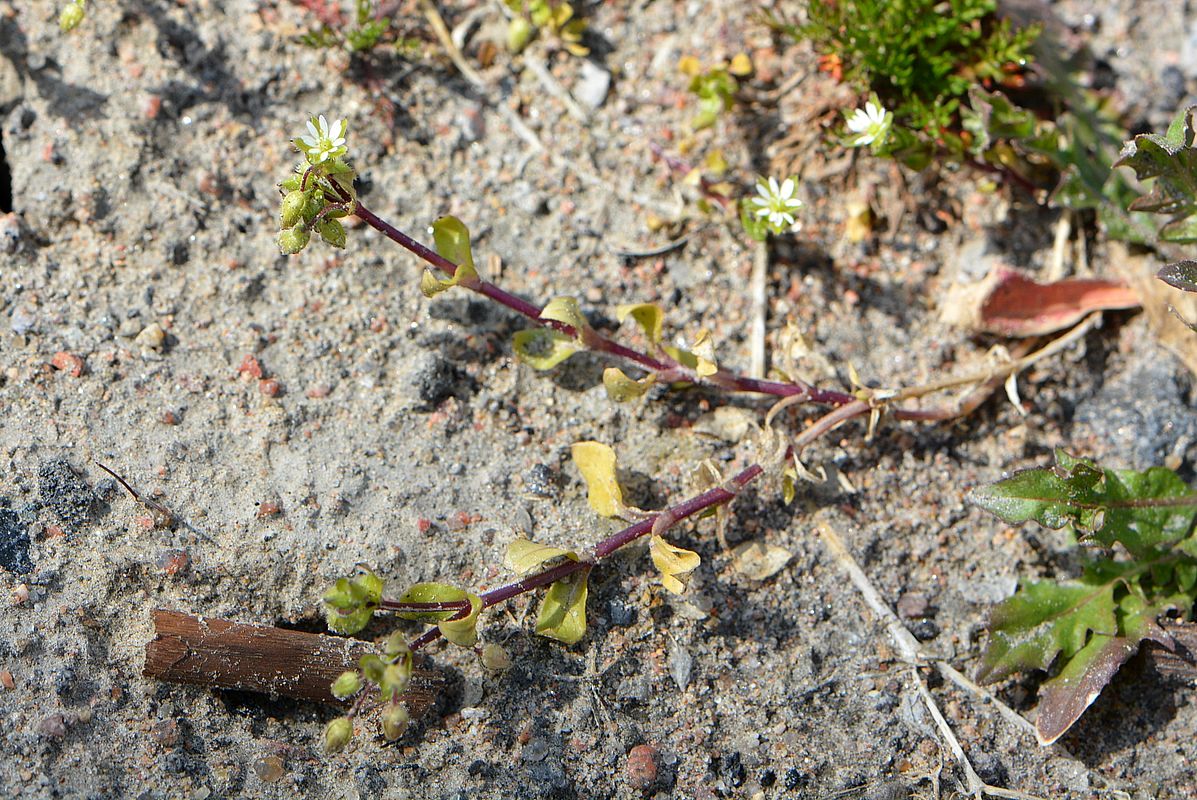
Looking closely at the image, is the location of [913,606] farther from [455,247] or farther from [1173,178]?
[455,247]

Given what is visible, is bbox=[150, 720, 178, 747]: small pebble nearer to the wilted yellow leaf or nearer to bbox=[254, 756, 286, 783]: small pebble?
bbox=[254, 756, 286, 783]: small pebble

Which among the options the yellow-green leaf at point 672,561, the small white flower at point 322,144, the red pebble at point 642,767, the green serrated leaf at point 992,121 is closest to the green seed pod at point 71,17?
the small white flower at point 322,144

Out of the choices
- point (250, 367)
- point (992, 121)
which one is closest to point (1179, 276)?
point (992, 121)

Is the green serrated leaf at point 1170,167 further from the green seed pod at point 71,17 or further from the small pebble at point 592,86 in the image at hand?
the green seed pod at point 71,17

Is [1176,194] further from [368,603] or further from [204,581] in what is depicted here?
[204,581]

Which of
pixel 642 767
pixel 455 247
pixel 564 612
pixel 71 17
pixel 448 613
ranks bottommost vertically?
pixel 642 767

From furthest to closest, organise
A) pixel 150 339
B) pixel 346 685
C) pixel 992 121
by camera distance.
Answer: pixel 992 121 < pixel 150 339 < pixel 346 685

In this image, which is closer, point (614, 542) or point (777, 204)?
point (614, 542)
